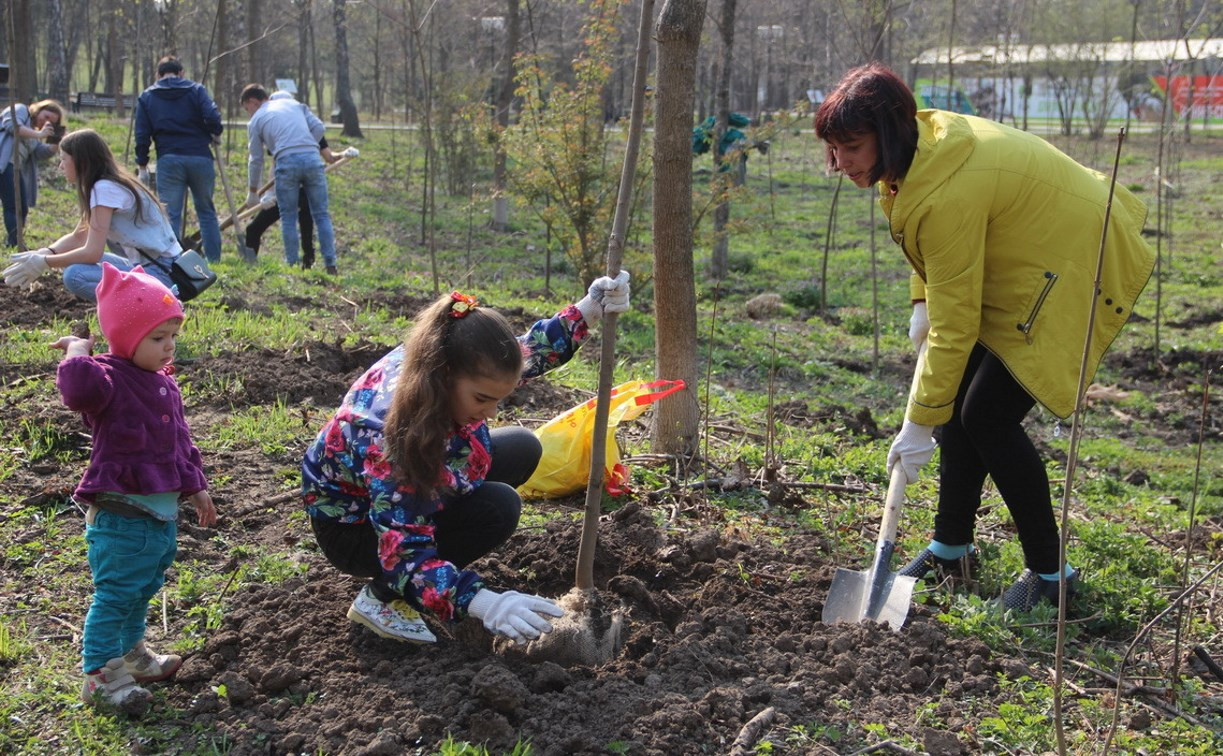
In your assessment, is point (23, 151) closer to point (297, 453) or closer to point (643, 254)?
point (643, 254)

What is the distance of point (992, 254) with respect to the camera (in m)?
2.81

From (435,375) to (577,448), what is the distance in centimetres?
151

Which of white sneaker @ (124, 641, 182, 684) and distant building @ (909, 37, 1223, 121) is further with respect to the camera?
distant building @ (909, 37, 1223, 121)

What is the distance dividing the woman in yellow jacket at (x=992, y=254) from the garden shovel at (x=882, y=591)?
0.35 feet

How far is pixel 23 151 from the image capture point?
28.2 feet

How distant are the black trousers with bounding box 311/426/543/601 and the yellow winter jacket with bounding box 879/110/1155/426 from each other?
1.17 metres

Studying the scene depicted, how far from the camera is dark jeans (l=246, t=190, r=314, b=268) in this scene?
889 centimetres

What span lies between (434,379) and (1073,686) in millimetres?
1770

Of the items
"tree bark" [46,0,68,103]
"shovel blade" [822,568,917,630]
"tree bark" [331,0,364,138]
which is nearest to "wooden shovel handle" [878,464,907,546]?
"shovel blade" [822,568,917,630]

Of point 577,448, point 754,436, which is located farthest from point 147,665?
point 754,436

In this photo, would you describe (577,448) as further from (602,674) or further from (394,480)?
(394,480)

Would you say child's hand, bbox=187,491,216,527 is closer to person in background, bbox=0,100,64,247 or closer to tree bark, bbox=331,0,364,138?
person in background, bbox=0,100,64,247

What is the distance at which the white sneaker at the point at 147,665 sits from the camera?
2492 millimetres

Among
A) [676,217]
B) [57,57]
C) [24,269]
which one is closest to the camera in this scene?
[676,217]
